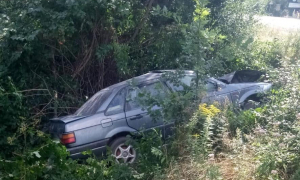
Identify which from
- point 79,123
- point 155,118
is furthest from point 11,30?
point 155,118

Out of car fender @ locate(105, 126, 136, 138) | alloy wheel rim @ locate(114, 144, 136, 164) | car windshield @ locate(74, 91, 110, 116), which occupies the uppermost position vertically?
car windshield @ locate(74, 91, 110, 116)

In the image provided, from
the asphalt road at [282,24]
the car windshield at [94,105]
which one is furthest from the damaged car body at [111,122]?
the asphalt road at [282,24]

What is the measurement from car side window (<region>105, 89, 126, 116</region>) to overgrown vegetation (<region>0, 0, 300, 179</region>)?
4.19 feet

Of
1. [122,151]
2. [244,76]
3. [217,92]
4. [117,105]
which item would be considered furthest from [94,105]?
[244,76]

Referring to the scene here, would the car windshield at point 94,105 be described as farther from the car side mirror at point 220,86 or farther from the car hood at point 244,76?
the car hood at point 244,76

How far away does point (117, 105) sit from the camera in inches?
312

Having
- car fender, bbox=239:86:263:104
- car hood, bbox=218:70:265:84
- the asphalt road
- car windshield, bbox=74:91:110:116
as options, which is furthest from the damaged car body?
the asphalt road

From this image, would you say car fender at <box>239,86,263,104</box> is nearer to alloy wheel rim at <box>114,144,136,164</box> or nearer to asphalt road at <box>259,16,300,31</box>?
alloy wheel rim at <box>114,144,136,164</box>

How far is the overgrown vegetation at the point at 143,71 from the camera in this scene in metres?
5.70

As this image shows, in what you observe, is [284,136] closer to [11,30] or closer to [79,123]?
[79,123]

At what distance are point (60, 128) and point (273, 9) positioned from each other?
116 ft

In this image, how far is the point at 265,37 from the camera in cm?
1742

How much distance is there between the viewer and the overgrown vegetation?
18.7ft

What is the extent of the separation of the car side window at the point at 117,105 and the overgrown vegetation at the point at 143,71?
1276 mm
